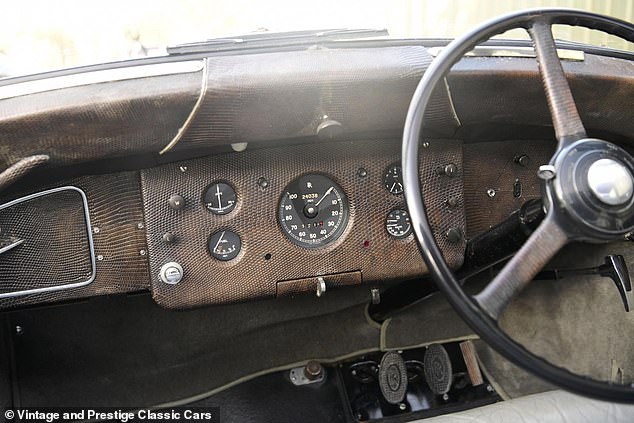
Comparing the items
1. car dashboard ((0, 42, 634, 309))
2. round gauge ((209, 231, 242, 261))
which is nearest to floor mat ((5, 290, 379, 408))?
car dashboard ((0, 42, 634, 309))

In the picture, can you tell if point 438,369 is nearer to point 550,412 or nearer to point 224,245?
point 550,412

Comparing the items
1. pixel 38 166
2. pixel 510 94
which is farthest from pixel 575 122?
pixel 38 166

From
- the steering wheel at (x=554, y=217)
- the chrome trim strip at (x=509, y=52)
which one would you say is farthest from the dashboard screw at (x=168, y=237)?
the chrome trim strip at (x=509, y=52)

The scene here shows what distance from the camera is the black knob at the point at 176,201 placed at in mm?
1604

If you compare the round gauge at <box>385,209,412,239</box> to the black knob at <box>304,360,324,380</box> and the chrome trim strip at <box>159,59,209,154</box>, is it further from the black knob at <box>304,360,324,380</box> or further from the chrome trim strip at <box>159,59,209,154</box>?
the black knob at <box>304,360,324,380</box>

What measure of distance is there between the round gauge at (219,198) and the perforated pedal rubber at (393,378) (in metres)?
0.93

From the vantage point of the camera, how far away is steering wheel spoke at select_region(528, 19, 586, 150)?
4.10ft

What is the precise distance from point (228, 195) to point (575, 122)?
2.88 ft

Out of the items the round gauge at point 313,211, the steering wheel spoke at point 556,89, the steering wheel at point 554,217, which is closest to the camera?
the steering wheel at point 554,217

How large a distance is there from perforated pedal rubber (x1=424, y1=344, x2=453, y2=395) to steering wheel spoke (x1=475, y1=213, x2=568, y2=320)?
1.12m

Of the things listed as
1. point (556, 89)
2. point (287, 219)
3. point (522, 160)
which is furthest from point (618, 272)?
point (287, 219)

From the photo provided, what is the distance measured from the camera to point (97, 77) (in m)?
1.48

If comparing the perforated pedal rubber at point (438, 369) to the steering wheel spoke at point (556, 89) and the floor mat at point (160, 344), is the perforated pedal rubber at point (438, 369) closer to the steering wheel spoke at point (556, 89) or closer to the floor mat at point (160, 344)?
the floor mat at point (160, 344)

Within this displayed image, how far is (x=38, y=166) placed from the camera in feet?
4.79
